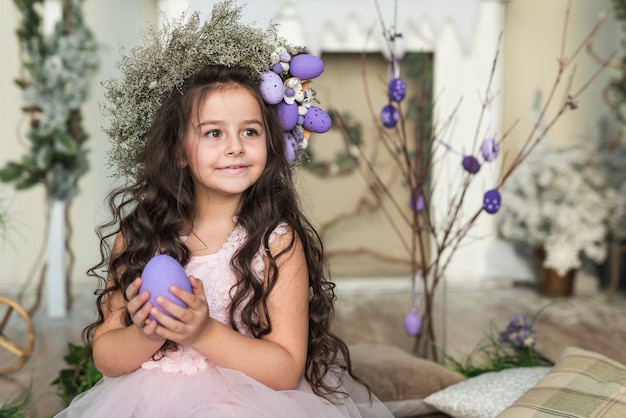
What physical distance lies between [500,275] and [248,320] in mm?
4193

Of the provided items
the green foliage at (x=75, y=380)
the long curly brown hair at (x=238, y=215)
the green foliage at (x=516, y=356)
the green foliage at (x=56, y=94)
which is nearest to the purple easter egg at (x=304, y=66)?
the long curly brown hair at (x=238, y=215)

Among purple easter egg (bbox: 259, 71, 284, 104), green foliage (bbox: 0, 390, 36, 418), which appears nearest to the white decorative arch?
green foliage (bbox: 0, 390, 36, 418)

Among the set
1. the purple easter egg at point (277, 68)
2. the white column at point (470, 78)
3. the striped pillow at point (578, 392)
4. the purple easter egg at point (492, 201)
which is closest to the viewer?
the purple easter egg at point (277, 68)

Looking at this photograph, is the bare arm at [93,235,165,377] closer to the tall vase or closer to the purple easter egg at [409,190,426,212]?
the purple easter egg at [409,190,426,212]

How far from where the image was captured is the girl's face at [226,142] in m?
1.68

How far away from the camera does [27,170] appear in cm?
432

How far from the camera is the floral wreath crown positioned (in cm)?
173

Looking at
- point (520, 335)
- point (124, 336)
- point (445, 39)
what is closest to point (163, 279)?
point (124, 336)

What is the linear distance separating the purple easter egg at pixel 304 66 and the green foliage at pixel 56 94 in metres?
2.66

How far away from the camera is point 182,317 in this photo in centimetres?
145

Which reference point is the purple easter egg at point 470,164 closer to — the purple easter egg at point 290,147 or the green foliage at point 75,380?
Answer: the purple easter egg at point 290,147

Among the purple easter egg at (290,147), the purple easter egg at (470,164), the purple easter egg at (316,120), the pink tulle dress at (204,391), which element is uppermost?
the purple easter egg at (316,120)

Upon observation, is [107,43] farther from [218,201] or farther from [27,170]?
[218,201]

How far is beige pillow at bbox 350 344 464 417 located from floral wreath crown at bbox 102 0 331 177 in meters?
0.92
